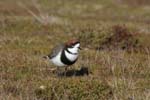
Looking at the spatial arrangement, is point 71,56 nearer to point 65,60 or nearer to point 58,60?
point 65,60

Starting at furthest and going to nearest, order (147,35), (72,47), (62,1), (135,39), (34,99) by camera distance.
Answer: (62,1) → (147,35) → (135,39) → (72,47) → (34,99)

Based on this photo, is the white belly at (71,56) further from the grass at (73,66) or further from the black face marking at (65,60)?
the grass at (73,66)

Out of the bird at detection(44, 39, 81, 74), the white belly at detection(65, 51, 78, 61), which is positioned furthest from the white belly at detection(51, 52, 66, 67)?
the white belly at detection(65, 51, 78, 61)

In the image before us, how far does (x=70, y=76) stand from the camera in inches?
433

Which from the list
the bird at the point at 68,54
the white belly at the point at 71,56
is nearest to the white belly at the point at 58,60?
the bird at the point at 68,54

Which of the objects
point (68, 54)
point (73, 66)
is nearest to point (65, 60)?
point (68, 54)

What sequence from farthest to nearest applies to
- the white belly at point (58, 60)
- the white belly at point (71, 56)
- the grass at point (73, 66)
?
1. the white belly at point (58, 60)
2. the white belly at point (71, 56)
3. the grass at point (73, 66)

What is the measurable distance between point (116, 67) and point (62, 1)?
22.2 metres

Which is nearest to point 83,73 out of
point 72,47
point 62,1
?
point 72,47

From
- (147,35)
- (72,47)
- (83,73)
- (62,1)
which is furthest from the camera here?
(62,1)

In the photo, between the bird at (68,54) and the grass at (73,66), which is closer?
the grass at (73,66)

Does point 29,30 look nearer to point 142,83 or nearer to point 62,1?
point 142,83

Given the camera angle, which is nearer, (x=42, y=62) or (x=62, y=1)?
(x=42, y=62)

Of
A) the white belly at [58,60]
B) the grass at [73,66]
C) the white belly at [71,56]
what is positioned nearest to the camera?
the grass at [73,66]
